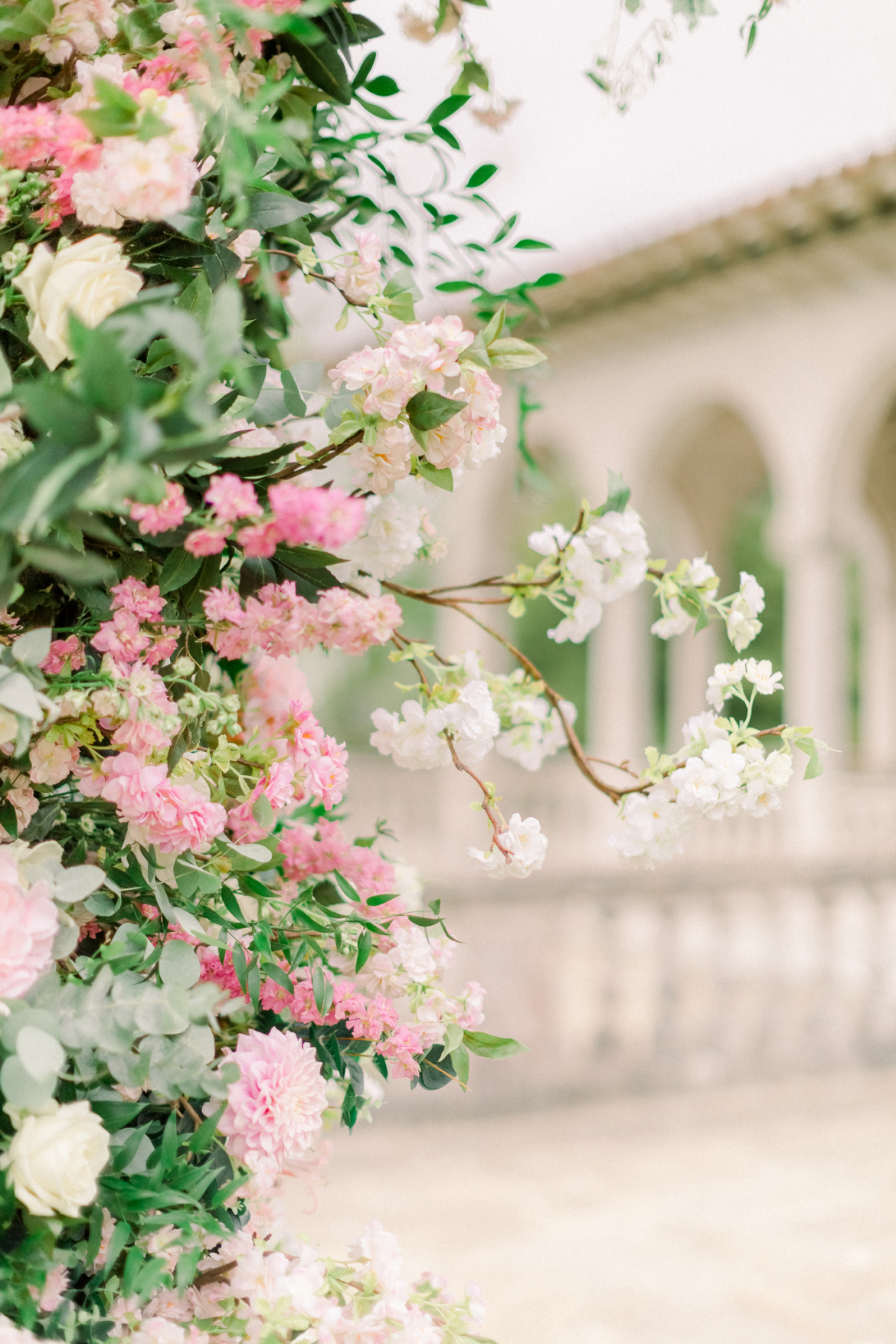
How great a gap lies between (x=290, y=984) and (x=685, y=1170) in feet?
8.17

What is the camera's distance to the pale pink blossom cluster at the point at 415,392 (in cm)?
87

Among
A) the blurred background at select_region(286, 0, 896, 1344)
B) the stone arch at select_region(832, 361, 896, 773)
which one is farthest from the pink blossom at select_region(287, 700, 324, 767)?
the stone arch at select_region(832, 361, 896, 773)

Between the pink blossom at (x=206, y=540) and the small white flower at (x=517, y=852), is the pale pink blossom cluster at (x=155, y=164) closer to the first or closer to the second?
the pink blossom at (x=206, y=540)

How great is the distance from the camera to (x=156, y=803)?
0.86m

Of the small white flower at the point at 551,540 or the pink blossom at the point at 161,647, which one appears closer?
the pink blossom at the point at 161,647

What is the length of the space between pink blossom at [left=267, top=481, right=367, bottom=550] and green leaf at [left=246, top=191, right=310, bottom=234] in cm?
32

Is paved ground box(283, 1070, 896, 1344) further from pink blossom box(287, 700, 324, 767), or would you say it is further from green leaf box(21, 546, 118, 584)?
green leaf box(21, 546, 118, 584)

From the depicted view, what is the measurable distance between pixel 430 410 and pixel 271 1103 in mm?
548

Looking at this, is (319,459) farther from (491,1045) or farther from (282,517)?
(491,1045)

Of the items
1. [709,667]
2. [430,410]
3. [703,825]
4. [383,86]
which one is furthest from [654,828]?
[709,667]

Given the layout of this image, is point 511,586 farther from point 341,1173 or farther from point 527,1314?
point 341,1173

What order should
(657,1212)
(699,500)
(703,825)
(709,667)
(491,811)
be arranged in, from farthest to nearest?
→ (699,500) < (709,667) < (703,825) < (657,1212) < (491,811)

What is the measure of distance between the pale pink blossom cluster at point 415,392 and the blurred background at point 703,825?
0.25 m

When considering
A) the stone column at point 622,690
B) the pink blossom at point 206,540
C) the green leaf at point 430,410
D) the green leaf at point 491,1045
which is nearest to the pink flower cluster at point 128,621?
the pink blossom at point 206,540
